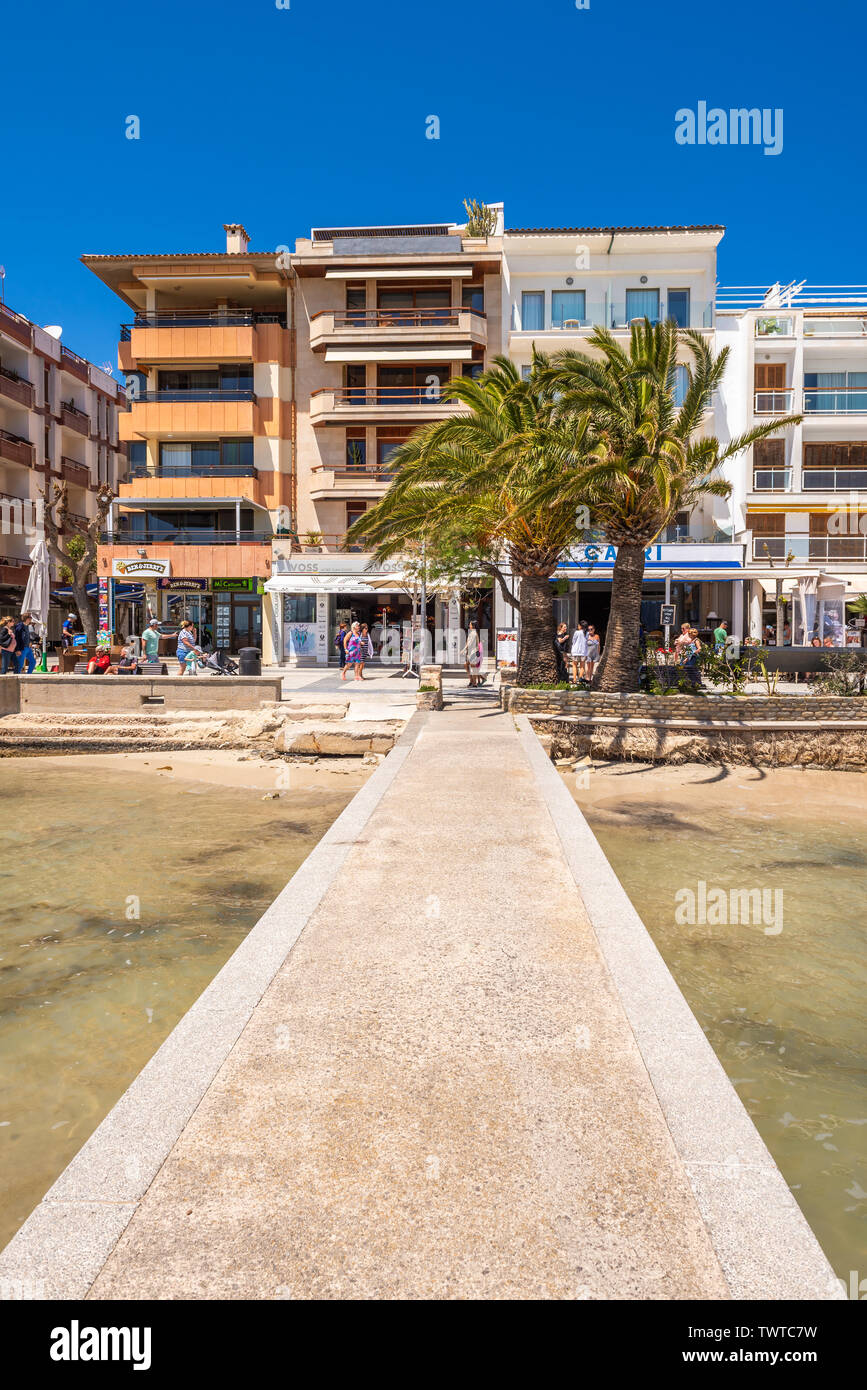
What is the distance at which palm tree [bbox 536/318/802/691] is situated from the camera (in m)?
14.6

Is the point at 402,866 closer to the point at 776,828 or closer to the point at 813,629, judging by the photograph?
→ the point at 776,828

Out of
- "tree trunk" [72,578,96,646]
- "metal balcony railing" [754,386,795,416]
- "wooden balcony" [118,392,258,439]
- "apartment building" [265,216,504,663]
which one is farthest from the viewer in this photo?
"wooden balcony" [118,392,258,439]

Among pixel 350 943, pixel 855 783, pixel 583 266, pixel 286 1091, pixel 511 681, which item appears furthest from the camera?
pixel 583 266

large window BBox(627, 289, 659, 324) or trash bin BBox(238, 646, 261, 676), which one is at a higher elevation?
large window BBox(627, 289, 659, 324)

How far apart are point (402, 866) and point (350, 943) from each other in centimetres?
141

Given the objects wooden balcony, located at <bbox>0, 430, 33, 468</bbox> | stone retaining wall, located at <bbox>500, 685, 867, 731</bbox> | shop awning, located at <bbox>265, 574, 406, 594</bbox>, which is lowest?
stone retaining wall, located at <bbox>500, 685, 867, 731</bbox>

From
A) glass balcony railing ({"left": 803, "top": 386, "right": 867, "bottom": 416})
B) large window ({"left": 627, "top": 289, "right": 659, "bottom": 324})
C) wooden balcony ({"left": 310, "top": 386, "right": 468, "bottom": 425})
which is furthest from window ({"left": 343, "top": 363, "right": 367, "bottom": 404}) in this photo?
glass balcony railing ({"left": 803, "top": 386, "right": 867, "bottom": 416})

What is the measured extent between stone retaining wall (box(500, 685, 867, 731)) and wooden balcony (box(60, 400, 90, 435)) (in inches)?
1428

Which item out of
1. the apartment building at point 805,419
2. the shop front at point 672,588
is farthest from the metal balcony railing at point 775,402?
the shop front at point 672,588

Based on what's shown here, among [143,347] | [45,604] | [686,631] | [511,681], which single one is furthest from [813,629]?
[143,347]

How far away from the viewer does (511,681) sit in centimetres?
1970

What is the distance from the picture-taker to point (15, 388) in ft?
124

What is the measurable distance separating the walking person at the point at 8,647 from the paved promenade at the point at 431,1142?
55.5 ft

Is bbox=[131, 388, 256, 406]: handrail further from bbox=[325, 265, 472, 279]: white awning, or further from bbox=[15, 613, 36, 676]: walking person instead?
bbox=[15, 613, 36, 676]: walking person
